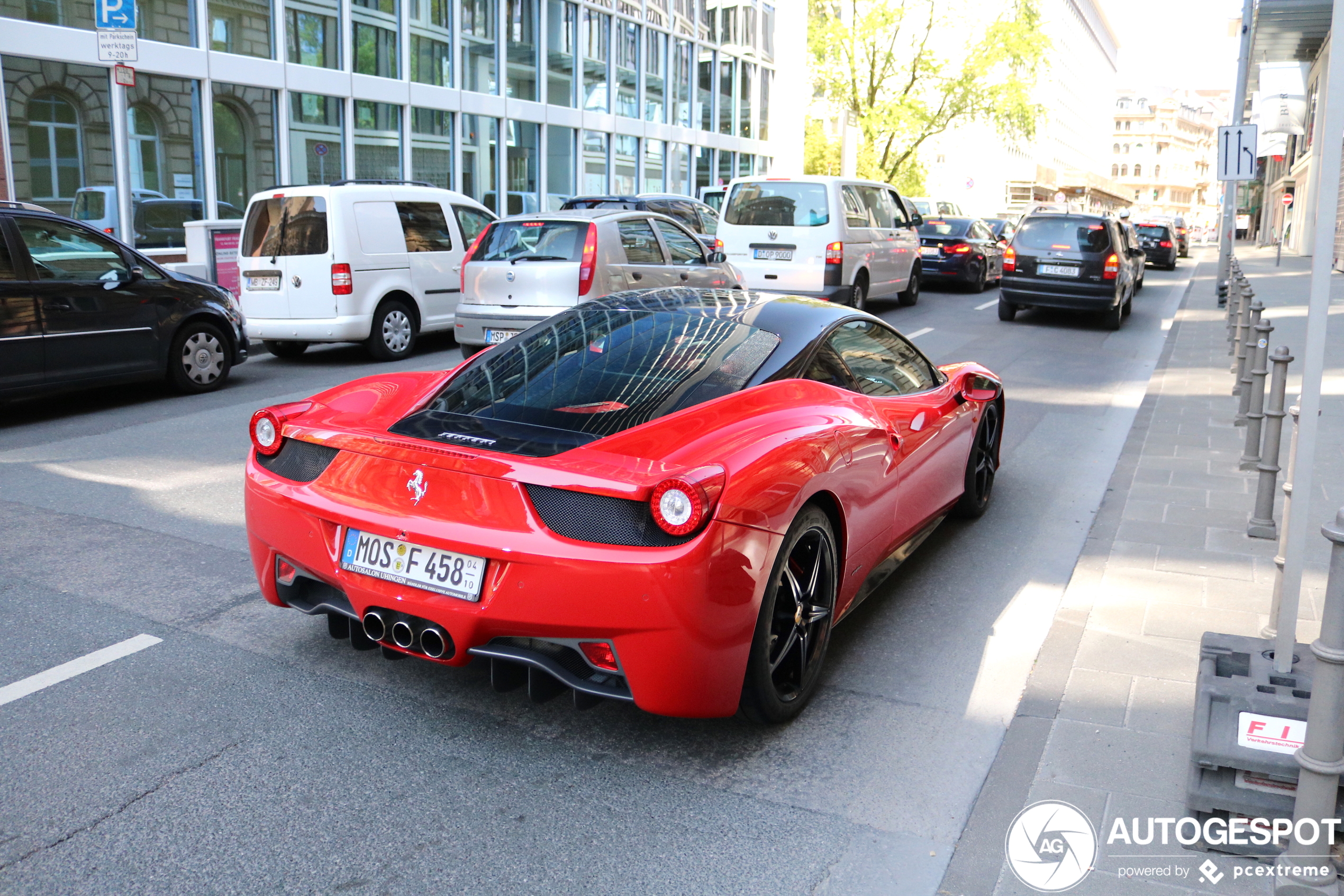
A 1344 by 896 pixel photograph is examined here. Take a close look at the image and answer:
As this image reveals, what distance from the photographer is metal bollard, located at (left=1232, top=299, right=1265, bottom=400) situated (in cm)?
855

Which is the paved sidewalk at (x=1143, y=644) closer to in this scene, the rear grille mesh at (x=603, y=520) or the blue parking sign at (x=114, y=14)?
the rear grille mesh at (x=603, y=520)

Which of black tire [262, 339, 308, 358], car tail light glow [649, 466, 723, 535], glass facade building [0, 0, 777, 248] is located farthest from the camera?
glass facade building [0, 0, 777, 248]

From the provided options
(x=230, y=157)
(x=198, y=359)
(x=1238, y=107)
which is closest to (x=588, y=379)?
(x=198, y=359)

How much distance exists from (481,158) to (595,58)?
5.41 meters

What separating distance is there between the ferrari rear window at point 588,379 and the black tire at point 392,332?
8.01 metres

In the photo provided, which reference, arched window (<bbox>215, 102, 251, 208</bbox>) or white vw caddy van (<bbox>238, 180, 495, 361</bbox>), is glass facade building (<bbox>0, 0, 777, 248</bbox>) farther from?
white vw caddy van (<bbox>238, 180, 495, 361</bbox>)

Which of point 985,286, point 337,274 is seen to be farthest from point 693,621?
point 985,286

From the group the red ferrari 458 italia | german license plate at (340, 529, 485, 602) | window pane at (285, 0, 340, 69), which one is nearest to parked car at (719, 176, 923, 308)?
window pane at (285, 0, 340, 69)

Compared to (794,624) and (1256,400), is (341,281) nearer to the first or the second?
(1256,400)

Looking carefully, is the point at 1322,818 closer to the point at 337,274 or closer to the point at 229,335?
the point at 229,335

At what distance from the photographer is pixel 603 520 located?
3.17 metres

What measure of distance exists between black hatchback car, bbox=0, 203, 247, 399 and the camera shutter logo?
8125mm

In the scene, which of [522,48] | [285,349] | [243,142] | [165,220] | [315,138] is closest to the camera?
[285,349]

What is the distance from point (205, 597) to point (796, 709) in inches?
101
